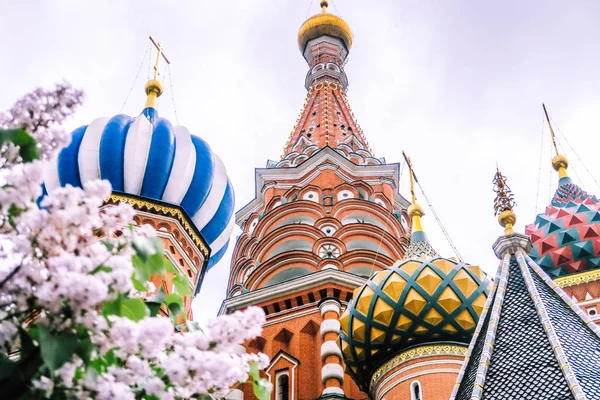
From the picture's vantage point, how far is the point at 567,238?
55.2ft

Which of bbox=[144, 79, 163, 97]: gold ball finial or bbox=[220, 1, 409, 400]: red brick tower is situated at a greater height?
bbox=[144, 79, 163, 97]: gold ball finial

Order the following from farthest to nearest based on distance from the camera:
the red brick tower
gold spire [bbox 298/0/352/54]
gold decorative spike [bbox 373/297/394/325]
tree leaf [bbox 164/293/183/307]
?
gold spire [bbox 298/0/352/54] < the red brick tower < gold decorative spike [bbox 373/297/394/325] < tree leaf [bbox 164/293/183/307]

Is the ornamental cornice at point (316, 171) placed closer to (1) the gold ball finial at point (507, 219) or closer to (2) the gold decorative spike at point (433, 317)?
(2) the gold decorative spike at point (433, 317)

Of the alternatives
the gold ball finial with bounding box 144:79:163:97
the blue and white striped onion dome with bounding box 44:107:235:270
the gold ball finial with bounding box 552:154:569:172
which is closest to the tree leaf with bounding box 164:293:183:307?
the blue and white striped onion dome with bounding box 44:107:235:270

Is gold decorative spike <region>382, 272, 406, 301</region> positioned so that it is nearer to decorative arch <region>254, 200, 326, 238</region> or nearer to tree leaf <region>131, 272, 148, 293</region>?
decorative arch <region>254, 200, 326, 238</region>

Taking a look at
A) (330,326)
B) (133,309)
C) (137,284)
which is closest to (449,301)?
(330,326)

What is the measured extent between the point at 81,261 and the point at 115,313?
27cm

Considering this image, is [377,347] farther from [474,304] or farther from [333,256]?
[333,256]

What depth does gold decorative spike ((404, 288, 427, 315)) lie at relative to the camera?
11.6m

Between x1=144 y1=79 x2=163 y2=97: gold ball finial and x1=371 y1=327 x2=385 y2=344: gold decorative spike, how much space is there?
330 inches

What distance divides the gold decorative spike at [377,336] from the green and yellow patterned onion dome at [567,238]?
20.1 ft

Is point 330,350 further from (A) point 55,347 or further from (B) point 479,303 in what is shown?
(A) point 55,347

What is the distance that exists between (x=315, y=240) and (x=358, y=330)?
4611 mm

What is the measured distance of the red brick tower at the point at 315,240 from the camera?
14.1 meters
